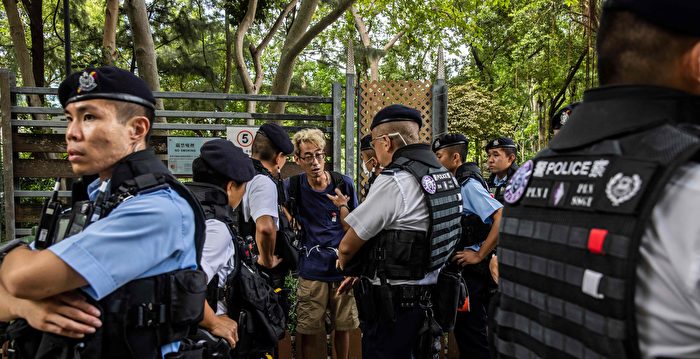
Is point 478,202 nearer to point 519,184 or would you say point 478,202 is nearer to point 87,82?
point 519,184

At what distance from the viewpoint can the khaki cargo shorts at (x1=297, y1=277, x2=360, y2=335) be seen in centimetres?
460

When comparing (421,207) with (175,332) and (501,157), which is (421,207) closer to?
(175,332)

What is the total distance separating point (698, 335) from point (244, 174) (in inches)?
85.7

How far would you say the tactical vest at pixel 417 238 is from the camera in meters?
3.10

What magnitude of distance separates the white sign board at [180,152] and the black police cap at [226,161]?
3.33m

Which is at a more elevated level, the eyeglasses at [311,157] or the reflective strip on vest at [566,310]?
the eyeglasses at [311,157]

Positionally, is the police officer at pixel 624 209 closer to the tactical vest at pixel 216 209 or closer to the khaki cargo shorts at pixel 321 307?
the tactical vest at pixel 216 209

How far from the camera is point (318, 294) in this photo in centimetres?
459

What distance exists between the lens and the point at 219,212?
8.36 feet

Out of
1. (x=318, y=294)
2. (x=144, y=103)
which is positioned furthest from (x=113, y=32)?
(x=144, y=103)

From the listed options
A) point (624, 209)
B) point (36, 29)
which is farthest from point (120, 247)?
point (36, 29)

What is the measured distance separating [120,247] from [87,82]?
641 millimetres

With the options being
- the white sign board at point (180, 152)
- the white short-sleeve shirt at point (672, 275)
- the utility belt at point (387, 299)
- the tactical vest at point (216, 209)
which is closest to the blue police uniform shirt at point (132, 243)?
the tactical vest at point (216, 209)

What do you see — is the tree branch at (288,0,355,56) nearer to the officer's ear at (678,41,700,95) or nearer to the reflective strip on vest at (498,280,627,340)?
the reflective strip on vest at (498,280,627,340)
